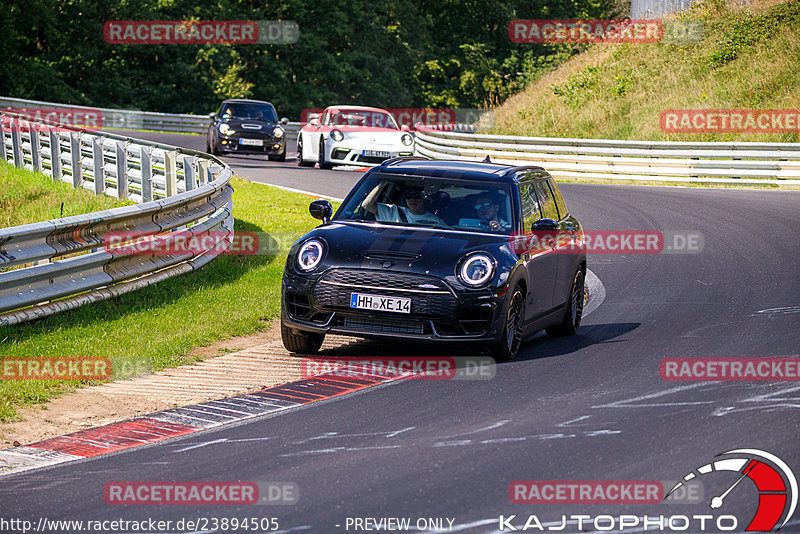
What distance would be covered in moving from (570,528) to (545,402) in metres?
2.61

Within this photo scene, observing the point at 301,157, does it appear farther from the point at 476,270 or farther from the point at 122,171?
the point at 476,270

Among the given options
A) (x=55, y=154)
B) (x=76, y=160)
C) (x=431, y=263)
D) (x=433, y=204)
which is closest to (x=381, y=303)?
(x=431, y=263)

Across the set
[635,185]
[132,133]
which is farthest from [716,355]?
[132,133]

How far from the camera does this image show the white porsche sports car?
2747cm

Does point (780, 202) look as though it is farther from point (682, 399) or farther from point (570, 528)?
point (570, 528)

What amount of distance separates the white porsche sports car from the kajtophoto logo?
20.9 metres

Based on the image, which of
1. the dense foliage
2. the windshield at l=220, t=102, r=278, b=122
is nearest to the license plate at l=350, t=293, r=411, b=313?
the windshield at l=220, t=102, r=278, b=122

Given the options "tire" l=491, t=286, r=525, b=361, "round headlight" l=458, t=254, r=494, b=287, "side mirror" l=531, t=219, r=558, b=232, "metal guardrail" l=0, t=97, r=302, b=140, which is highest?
"side mirror" l=531, t=219, r=558, b=232

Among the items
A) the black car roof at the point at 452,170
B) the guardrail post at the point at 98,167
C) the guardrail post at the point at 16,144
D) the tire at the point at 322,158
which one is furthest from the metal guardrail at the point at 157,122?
the black car roof at the point at 452,170

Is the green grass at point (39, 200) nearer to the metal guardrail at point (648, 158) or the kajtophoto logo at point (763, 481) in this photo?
the metal guardrail at point (648, 158)

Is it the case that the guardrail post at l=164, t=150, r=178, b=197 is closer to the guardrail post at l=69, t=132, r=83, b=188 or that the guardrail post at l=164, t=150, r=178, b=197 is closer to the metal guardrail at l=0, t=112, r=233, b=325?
the metal guardrail at l=0, t=112, r=233, b=325

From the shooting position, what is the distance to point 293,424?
23.9ft

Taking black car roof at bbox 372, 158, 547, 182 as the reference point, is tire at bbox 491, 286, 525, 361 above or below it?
below

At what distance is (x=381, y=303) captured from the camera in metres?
9.05
